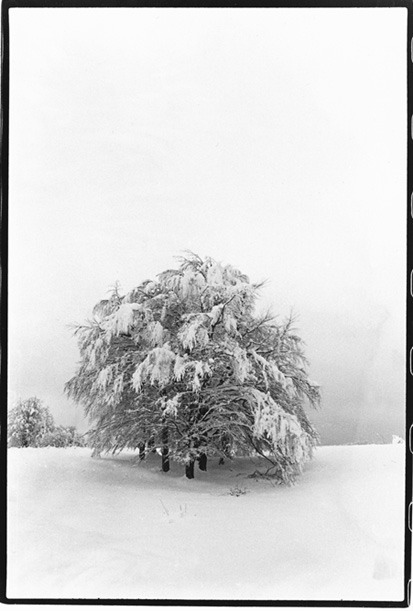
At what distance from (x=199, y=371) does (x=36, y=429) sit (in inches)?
17.4

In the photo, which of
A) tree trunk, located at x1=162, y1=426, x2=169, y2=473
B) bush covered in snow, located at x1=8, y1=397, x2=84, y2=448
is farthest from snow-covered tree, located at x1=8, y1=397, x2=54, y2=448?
tree trunk, located at x1=162, y1=426, x2=169, y2=473

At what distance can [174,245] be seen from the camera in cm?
200

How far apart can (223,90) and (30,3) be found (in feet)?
1.78

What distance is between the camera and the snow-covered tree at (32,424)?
200 cm

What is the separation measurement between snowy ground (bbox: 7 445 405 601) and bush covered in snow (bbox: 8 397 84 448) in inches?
0.9

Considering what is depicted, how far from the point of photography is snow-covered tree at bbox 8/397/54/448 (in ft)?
6.57

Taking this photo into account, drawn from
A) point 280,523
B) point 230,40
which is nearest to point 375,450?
point 280,523

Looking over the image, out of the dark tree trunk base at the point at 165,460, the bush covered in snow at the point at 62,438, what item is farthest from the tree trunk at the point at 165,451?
the bush covered in snow at the point at 62,438

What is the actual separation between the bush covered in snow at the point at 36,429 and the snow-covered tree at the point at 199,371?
0.09 meters

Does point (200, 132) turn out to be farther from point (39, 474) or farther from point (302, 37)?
point (39, 474)

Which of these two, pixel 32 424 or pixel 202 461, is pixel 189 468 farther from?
pixel 32 424

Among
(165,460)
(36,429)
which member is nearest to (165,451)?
(165,460)

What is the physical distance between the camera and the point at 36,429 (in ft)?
6.58

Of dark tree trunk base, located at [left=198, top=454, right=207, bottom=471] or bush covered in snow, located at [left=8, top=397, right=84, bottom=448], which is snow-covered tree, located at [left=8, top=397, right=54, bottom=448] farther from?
dark tree trunk base, located at [left=198, top=454, right=207, bottom=471]
